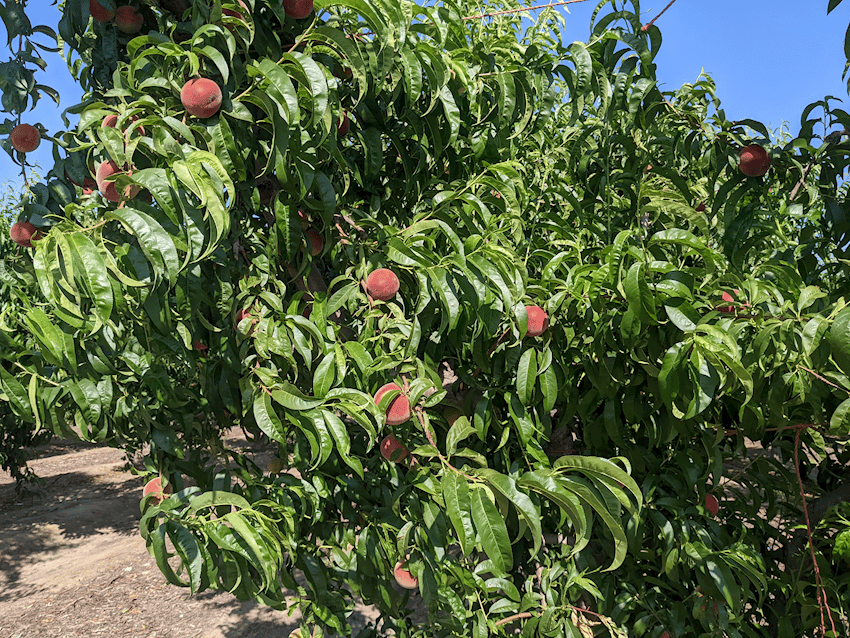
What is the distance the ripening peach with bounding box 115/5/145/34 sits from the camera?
1390 mm

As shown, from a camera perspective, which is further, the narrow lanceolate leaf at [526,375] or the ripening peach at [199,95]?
the narrow lanceolate leaf at [526,375]

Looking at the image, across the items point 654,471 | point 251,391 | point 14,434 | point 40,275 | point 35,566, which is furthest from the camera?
point 14,434

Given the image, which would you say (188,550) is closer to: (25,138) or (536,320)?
(536,320)

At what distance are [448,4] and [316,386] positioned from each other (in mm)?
980

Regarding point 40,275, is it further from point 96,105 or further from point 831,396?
point 831,396

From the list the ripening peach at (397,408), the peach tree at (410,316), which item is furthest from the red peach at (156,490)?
the ripening peach at (397,408)

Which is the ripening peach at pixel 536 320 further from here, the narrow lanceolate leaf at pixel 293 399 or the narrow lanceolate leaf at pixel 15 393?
the narrow lanceolate leaf at pixel 15 393

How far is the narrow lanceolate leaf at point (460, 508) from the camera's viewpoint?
0.99 m

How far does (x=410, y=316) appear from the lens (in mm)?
1474

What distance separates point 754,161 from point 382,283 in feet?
3.03

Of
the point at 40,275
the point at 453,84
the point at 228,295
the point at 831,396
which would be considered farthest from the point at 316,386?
the point at 831,396

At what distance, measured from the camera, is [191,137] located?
1030 mm

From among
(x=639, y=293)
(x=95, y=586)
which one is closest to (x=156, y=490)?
(x=639, y=293)

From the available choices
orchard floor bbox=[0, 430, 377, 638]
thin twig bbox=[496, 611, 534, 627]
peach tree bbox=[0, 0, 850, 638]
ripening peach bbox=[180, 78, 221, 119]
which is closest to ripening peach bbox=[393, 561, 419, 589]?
peach tree bbox=[0, 0, 850, 638]
